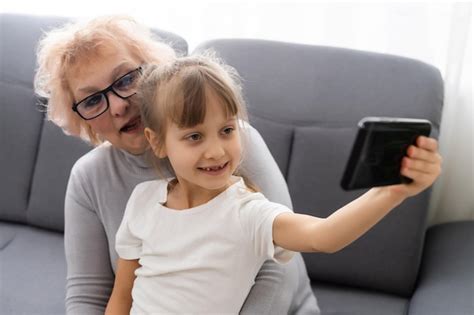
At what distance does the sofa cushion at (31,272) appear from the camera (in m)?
1.67

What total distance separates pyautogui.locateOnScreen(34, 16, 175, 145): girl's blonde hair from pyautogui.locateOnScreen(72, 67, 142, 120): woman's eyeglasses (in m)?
0.05

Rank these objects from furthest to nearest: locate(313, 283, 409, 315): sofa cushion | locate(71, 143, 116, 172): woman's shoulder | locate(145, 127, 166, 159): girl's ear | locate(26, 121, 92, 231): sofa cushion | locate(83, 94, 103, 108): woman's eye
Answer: locate(26, 121, 92, 231): sofa cushion
locate(313, 283, 409, 315): sofa cushion
locate(71, 143, 116, 172): woman's shoulder
locate(83, 94, 103, 108): woman's eye
locate(145, 127, 166, 159): girl's ear

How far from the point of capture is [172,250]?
1182mm

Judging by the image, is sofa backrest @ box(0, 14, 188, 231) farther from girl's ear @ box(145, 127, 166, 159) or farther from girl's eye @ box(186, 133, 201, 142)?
girl's eye @ box(186, 133, 201, 142)

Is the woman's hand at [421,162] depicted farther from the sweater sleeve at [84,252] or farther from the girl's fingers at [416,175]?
the sweater sleeve at [84,252]

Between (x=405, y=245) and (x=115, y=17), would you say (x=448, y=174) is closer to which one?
(x=405, y=245)

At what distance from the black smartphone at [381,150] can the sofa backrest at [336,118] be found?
0.74 m

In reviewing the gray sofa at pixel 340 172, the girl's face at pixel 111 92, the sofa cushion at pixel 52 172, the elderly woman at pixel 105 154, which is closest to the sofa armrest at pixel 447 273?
the gray sofa at pixel 340 172

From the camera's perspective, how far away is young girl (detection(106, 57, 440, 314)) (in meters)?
1.08

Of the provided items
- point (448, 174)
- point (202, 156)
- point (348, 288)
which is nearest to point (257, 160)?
point (202, 156)

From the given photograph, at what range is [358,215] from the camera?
93 cm

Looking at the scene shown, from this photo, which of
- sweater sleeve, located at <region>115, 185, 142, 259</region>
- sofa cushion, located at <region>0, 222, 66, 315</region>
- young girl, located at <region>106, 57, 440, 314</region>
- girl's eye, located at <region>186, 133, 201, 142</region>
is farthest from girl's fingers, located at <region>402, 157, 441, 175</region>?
sofa cushion, located at <region>0, 222, 66, 315</region>

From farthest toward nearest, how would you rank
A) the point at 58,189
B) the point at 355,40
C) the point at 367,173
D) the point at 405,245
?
the point at 58,189, the point at 355,40, the point at 405,245, the point at 367,173

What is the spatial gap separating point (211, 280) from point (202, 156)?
238 mm
